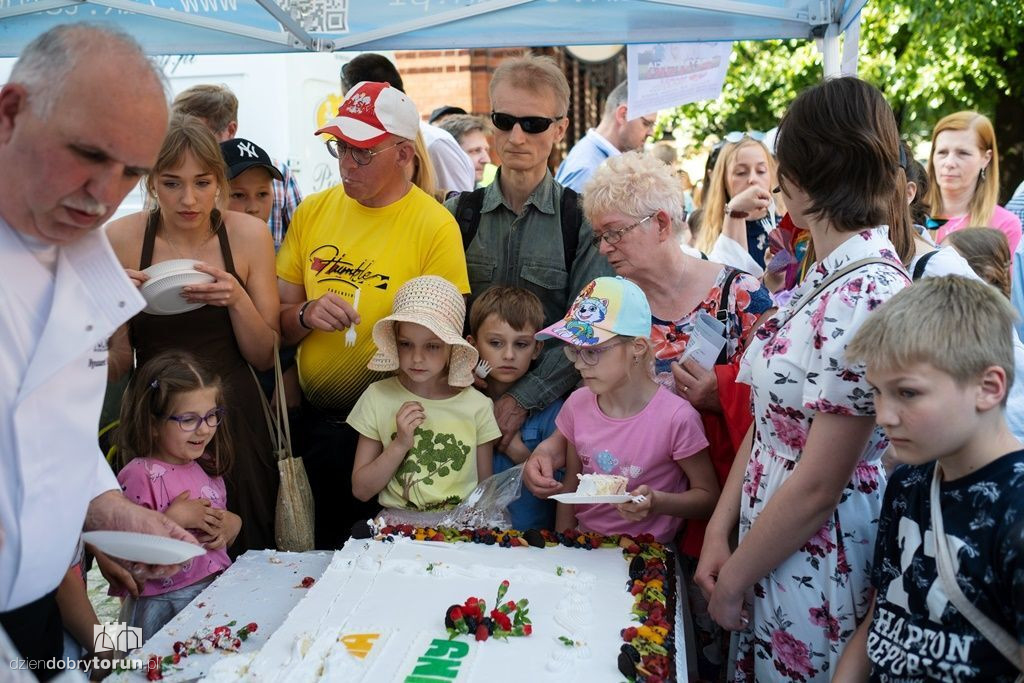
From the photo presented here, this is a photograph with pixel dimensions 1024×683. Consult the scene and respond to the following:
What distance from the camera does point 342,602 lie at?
242cm

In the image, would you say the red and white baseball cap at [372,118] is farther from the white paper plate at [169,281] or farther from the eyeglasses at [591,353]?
the eyeglasses at [591,353]

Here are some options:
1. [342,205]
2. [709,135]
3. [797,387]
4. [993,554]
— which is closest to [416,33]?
[342,205]

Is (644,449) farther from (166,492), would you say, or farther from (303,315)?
(166,492)

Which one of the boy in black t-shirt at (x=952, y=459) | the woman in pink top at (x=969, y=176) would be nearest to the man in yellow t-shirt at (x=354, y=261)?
the boy in black t-shirt at (x=952, y=459)

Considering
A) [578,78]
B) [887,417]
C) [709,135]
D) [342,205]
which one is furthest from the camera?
[709,135]

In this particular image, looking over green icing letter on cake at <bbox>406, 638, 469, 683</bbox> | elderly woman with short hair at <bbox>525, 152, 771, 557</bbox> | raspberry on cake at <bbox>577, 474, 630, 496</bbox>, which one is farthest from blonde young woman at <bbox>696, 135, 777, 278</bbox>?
green icing letter on cake at <bbox>406, 638, 469, 683</bbox>

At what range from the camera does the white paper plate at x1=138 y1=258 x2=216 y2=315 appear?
9.81 ft

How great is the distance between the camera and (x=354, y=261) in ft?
11.5

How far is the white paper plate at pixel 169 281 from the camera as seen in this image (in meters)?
2.99

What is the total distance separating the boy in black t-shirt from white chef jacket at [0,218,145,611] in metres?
1.59

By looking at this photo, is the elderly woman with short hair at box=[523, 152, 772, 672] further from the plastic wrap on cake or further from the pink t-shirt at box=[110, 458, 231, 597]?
the pink t-shirt at box=[110, 458, 231, 597]

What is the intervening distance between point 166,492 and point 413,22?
8.81 ft

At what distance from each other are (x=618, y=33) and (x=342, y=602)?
3.21 metres

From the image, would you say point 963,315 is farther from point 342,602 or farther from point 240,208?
point 240,208
